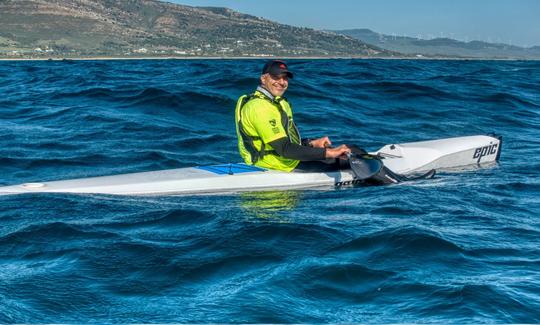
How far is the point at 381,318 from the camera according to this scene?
4.36 meters

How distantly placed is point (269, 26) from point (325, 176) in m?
185

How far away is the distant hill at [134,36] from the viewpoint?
140 metres

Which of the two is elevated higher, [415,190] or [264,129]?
[264,129]

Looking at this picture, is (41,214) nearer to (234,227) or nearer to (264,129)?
(234,227)

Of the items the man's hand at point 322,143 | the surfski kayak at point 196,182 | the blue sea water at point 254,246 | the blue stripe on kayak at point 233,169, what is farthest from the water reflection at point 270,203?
the man's hand at point 322,143

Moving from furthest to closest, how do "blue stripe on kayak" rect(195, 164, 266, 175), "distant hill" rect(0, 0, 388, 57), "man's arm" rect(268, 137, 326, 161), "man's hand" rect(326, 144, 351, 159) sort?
"distant hill" rect(0, 0, 388, 57), "blue stripe on kayak" rect(195, 164, 266, 175), "man's hand" rect(326, 144, 351, 159), "man's arm" rect(268, 137, 326, 161)

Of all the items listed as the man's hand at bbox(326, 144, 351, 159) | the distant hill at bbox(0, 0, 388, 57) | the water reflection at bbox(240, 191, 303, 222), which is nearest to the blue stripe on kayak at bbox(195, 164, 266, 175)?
the water reflection at bbox(240, 191, 303, 222)

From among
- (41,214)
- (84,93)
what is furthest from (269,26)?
(41,214)

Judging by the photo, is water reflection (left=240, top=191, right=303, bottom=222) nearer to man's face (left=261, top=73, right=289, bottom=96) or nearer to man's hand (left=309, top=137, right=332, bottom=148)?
man's hand (left=309, top=137, right=332, bottom=148)

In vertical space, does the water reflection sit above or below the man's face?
below

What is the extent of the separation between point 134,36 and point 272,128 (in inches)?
6547

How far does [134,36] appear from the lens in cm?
16900

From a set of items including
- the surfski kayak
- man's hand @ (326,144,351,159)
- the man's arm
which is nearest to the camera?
the surfski kayak

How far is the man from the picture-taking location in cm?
812
